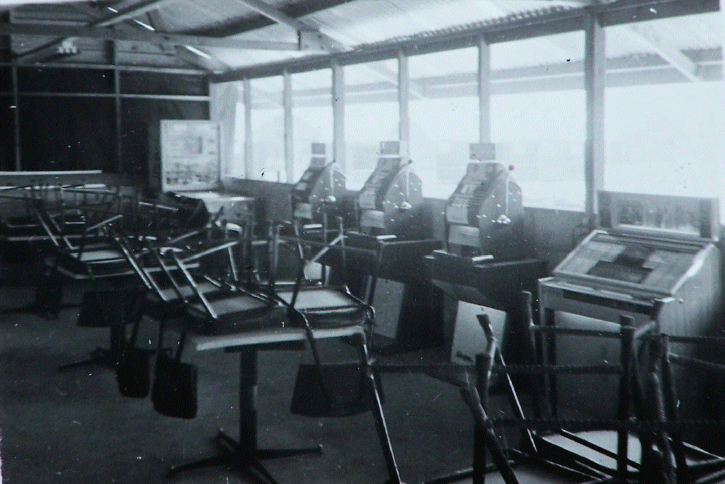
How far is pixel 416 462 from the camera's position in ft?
11.7

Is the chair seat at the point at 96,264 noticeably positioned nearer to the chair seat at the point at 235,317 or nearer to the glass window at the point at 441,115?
the chair seat at the point at 235,317

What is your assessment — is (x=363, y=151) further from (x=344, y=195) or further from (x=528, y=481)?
(x=528, y=481)

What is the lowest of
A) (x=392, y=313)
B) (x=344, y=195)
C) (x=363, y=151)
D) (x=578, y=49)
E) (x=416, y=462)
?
(x=416, y=462)

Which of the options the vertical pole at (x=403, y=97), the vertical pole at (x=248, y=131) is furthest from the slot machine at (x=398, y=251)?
the vertical pole at (x=248, y=131)

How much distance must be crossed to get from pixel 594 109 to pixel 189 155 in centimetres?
617

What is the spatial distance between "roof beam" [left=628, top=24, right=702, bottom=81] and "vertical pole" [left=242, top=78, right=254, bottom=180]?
5.69 metres

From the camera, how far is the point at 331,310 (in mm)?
3070

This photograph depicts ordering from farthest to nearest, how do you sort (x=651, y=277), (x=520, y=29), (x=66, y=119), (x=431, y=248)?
(x=66, y=119), (x=431, y=248), (x=520, y=29), (x=651, y=277)

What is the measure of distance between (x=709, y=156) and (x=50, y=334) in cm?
510

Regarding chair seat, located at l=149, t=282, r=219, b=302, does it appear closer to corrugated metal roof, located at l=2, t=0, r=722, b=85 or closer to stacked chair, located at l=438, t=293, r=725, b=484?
stacked chair, located at l=438, t=293, r=725, b=484

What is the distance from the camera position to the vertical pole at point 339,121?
7.25m

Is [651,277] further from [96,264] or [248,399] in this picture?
[96,264]

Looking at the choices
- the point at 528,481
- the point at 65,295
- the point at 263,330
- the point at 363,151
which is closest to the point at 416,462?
the point at 263,330

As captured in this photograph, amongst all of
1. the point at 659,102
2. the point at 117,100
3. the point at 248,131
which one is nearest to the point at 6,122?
the point at 117,100
